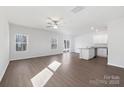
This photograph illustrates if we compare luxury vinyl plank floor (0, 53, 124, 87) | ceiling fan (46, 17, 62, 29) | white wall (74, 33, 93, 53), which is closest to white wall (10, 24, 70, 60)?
luxury vinyl plank floor (0, 53, 124, 87)

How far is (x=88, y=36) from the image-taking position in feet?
28.7

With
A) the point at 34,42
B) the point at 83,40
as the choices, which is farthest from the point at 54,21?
the point at 83,40

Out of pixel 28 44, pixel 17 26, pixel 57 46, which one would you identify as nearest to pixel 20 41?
pixel 28 44

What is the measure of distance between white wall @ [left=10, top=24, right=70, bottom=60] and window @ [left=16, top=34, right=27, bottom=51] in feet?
0.83

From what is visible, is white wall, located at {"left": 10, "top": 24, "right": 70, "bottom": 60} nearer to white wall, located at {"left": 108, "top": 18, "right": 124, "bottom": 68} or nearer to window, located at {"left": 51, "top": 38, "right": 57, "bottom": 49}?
window, located at {"left": 51, "top": 38, "right": 57, "bottom": 49}

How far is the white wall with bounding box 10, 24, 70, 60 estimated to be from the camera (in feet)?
18.0

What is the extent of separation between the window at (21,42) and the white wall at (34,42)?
254mm

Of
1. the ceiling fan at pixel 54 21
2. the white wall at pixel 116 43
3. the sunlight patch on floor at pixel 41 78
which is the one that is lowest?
the sunlight patch on floor at pixel 41 78

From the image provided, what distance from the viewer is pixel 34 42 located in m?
6.63

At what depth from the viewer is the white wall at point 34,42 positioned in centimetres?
548

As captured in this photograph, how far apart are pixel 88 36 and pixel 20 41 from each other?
694 cm

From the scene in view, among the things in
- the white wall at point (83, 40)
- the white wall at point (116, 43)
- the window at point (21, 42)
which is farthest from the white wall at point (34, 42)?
the white wall at point (116, 43)

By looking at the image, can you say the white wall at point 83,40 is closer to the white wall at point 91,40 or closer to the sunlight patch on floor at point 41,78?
the white wall at point 91,40
